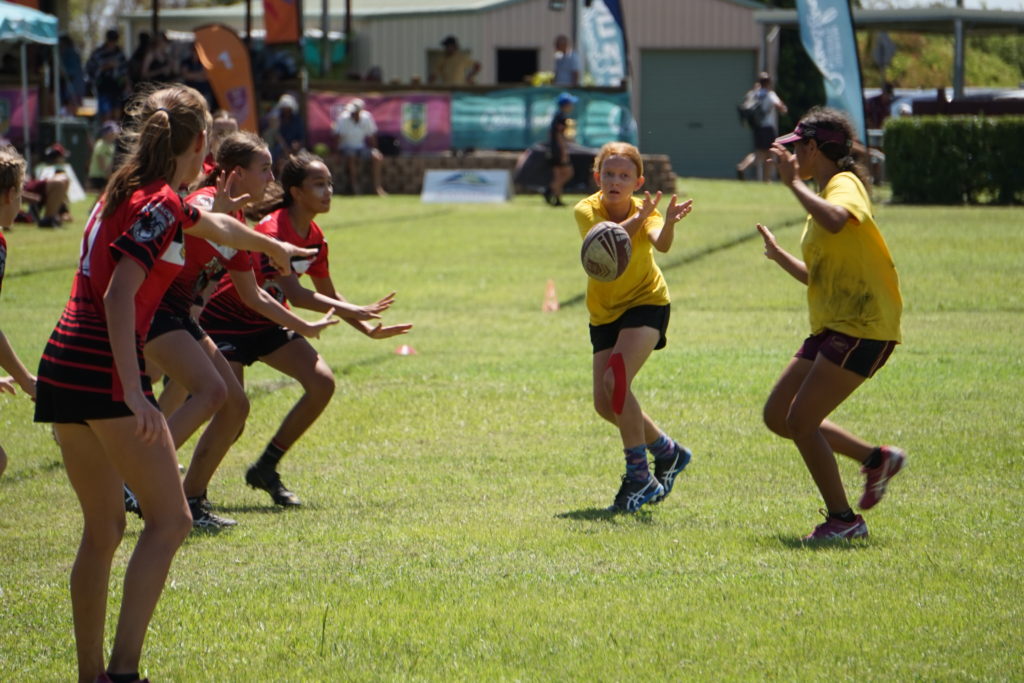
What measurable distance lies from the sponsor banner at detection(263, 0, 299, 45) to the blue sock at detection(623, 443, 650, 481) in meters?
27.2

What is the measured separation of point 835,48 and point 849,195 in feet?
60.6

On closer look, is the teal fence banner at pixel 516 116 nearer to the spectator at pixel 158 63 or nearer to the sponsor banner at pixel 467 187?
the sponsor banner at pixel 467 187

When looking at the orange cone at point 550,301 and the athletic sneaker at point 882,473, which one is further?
the orange cone at point 550,301

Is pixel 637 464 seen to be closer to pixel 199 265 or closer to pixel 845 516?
pixel 845 516

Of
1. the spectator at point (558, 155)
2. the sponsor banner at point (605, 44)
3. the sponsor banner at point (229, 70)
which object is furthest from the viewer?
the sponsor banner at point (605, 44)

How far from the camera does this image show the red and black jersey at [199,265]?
21.5 feet

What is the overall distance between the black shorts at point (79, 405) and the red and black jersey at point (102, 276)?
0.02 metres

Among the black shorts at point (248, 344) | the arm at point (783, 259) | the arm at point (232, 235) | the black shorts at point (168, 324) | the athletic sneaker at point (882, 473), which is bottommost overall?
the athletic sneaker at point (882, 473)

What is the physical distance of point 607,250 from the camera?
22.6 ft

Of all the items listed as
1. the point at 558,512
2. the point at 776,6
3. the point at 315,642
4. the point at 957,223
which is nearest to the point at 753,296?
the point at 957,223

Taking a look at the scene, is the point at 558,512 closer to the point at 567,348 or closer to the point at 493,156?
the point at 567,348

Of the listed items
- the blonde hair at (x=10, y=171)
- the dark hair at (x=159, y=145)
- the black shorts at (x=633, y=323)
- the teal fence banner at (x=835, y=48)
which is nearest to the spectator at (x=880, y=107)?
the teal fence banner at (x=835, y=48)

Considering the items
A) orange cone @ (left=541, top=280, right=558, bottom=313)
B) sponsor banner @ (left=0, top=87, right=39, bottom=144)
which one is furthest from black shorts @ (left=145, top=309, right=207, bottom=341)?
sponsor banner @ (left=0, top=87, right=39, bottom=144)

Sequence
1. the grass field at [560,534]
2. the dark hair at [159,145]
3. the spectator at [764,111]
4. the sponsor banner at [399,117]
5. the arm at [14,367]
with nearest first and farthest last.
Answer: the dark hair at [159,145]
the grass field at [560,534]
the arm at [14,367]
the sponsor banner at [399,117]
the spectator at [764,111]
